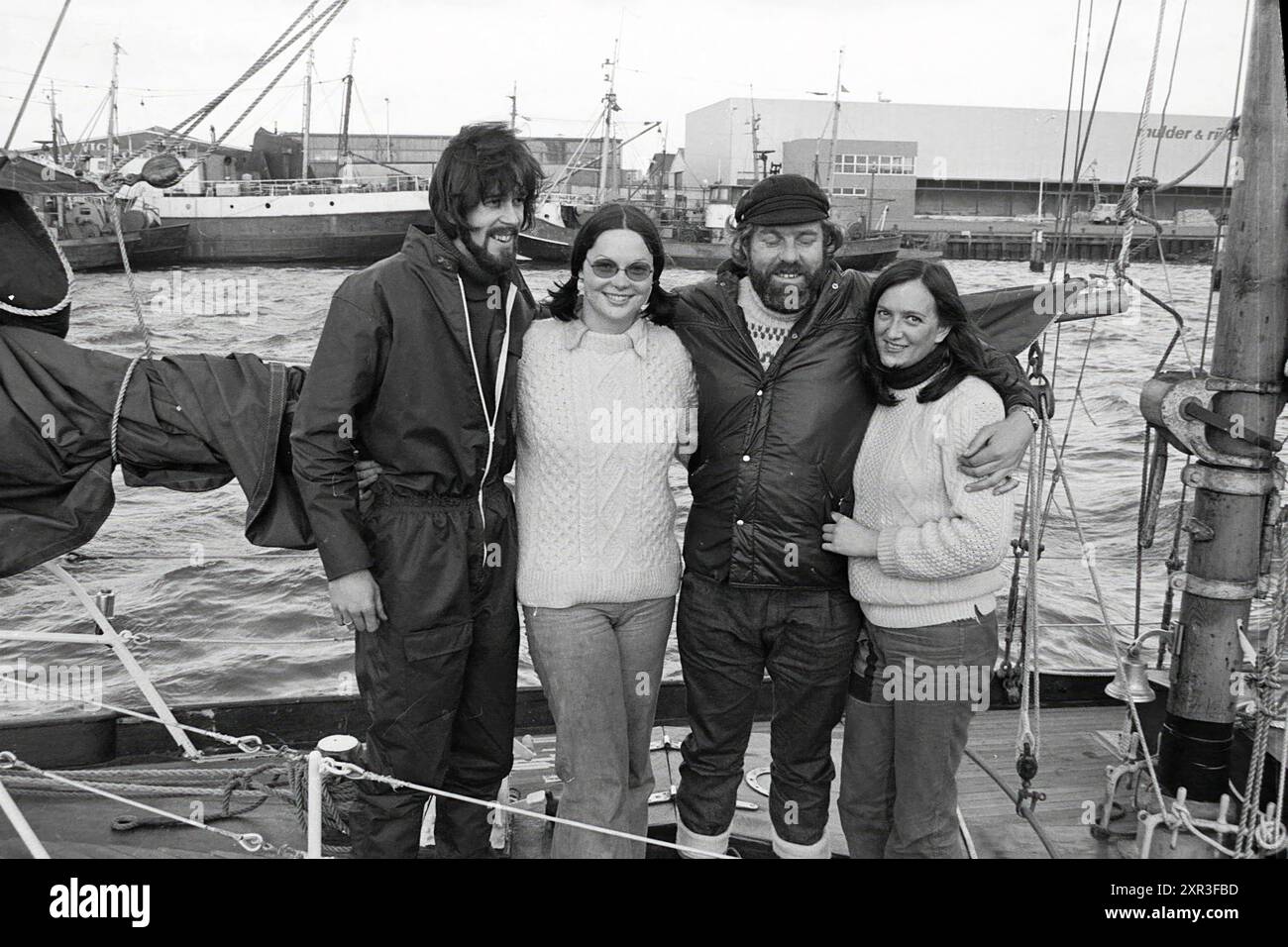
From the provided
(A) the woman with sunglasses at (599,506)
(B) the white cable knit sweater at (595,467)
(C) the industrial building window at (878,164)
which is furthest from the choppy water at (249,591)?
(C) the industrial building window at (878,164)

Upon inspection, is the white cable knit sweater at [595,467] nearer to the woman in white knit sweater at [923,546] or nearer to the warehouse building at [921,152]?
the woman in white knit sweater at [923,546]

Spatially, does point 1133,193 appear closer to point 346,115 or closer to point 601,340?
point 601,340

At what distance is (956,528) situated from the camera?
2797mm

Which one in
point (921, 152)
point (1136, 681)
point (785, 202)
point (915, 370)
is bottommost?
point (1136, 681)

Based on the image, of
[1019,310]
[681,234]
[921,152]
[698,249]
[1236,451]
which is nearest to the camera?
[1236,451]

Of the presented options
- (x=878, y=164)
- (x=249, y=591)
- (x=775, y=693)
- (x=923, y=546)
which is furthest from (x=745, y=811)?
(x=878, y=164)

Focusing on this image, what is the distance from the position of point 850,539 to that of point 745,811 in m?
1.23

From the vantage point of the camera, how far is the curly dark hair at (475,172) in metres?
2.83

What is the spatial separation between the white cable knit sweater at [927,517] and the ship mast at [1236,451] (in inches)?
40.2

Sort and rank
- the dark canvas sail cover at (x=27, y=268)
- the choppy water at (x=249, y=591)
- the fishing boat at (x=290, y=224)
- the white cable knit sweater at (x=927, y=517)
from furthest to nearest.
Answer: the fishing boat at (x=290, y=224), the choppy water at (x=249, y=591), the dark canvas sail cover at (x=27, y=268), the white cable knit sweater at (x=927, y=517)

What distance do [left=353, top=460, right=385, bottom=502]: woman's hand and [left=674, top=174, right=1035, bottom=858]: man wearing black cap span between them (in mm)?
907

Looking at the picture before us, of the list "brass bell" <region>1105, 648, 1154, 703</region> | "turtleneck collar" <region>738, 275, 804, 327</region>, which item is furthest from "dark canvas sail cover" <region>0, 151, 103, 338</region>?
"brass bell" <region>1105, 648, 1154, 703</region>
